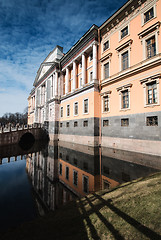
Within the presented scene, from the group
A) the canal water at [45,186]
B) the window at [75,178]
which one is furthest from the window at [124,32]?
the window at [75,178]

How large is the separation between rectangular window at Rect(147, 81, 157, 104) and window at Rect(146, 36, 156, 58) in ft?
10.7

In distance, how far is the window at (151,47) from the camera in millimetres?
12625

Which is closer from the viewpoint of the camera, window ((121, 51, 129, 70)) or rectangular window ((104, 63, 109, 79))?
window ((121, 51, 129, 70))

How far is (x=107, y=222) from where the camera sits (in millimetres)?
2934

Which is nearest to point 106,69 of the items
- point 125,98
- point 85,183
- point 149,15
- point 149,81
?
point 125,98

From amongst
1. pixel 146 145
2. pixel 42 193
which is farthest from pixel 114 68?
pixel 42 193

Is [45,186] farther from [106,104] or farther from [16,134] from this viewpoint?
[16,134]

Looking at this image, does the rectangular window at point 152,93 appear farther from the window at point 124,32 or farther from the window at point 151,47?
the window at point 124,32

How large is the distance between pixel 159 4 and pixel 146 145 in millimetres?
14500

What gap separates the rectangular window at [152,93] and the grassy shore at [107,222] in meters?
10.6

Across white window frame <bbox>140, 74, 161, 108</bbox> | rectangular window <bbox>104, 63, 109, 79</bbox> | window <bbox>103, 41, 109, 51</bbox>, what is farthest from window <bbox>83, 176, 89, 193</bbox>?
window <bbox>103, 41, 109, 51</bbox>

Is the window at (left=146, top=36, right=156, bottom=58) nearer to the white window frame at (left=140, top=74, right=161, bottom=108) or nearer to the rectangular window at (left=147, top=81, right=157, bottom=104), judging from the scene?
the white window frame at (left=140, top=74, right=161, bottom=108)

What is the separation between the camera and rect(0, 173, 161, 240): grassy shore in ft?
8.25

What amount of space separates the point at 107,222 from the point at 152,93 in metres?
12.8
